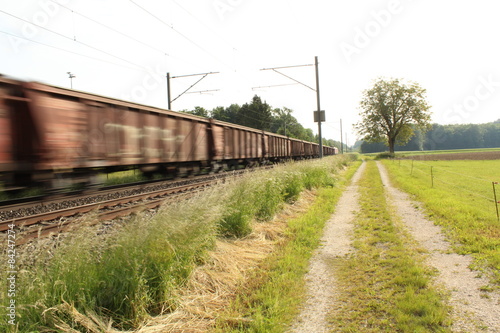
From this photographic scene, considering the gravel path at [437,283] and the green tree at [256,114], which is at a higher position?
the green tree at [256,114]

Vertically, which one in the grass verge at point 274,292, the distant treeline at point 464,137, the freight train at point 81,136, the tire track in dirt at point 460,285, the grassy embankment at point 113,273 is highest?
the distant treeline at point 464,137

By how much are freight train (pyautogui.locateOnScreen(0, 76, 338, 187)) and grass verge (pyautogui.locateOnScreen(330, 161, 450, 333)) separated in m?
7.52

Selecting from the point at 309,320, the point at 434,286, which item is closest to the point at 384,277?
the point at 434,286

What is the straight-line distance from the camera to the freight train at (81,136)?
24.3ft

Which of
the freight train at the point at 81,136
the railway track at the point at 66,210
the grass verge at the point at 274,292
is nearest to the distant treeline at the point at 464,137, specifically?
the freight train at the point at 81,136

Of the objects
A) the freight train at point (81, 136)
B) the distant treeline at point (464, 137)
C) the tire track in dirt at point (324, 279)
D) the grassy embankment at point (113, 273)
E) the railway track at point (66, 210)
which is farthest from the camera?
the distant treeline at point (464, 137)

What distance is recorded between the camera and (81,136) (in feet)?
29.1

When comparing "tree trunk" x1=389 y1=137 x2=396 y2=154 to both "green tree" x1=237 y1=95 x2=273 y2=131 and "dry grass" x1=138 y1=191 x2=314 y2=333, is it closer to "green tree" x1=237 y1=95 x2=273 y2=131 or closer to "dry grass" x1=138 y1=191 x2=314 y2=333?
"green tree" x1=237 y1=95 x2=273 y2=131

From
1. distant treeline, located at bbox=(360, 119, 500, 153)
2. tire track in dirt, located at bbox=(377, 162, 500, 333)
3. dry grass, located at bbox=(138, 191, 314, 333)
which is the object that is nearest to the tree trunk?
tire track in dirt, located at bbox=(377, 162, 500, 333)

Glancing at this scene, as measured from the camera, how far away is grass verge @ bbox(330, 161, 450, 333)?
3.02 m

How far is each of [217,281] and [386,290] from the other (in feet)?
6.84

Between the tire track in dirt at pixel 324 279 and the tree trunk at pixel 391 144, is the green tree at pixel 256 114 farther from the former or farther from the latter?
the tire track in dirt at pixel 324 279

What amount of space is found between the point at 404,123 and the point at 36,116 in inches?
2572

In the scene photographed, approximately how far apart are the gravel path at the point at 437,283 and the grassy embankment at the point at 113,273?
1460mm
